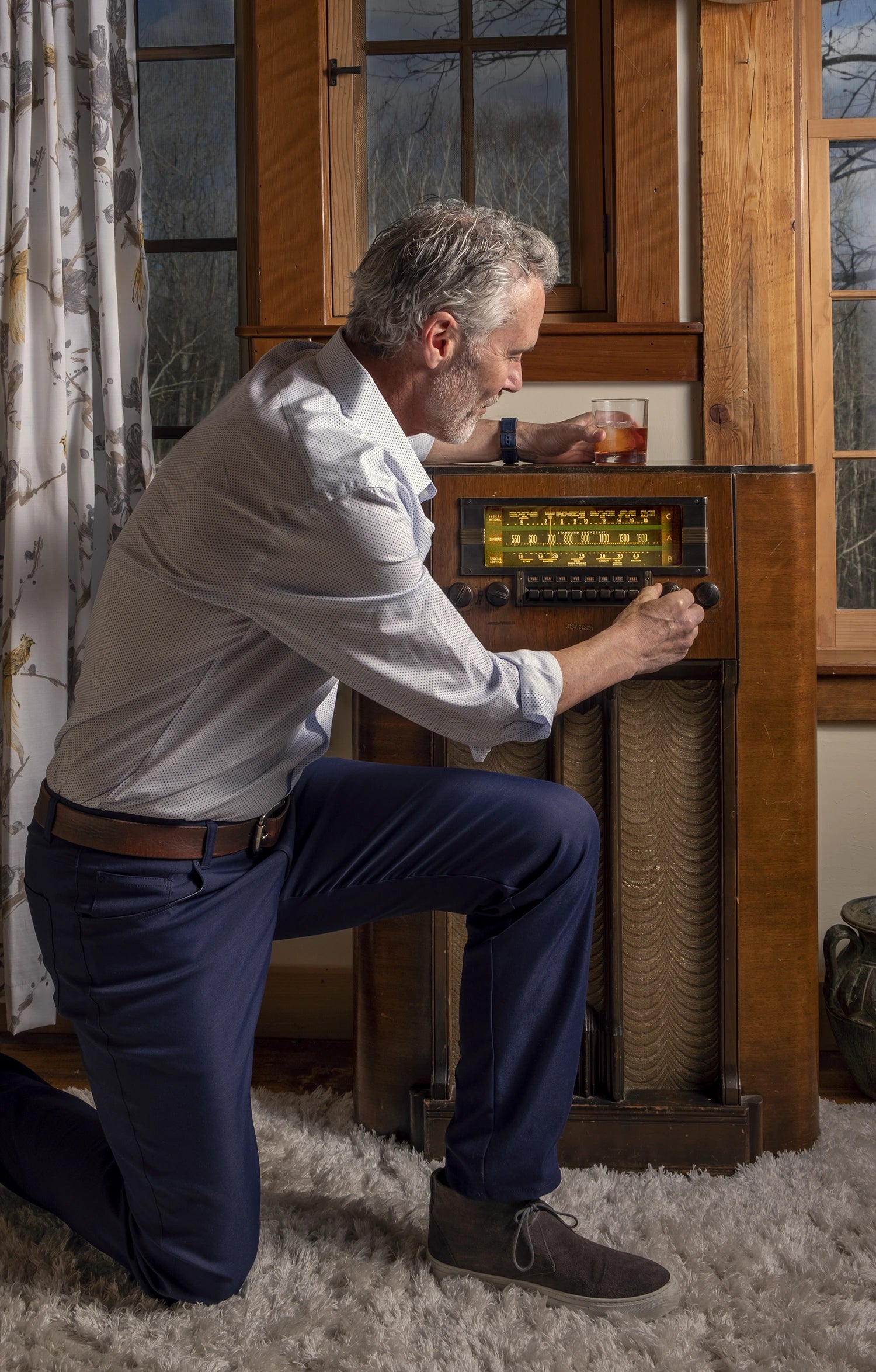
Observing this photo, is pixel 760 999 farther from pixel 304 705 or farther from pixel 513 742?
pixel 304 705

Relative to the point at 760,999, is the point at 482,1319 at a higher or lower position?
lower

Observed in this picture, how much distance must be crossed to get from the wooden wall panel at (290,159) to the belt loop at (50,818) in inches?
45.2

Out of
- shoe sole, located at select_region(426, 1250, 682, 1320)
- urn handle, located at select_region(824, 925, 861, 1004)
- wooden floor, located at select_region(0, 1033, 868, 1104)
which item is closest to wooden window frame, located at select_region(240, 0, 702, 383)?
urn handle, located at select_region(824, 925, 861, 1004)

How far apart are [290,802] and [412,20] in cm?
169

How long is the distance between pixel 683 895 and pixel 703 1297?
566mm

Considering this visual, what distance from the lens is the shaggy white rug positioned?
4.23 feet

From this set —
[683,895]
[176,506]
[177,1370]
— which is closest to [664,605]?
[683,895]

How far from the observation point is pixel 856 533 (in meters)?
2.27

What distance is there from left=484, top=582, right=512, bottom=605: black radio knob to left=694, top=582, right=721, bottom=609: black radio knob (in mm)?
279

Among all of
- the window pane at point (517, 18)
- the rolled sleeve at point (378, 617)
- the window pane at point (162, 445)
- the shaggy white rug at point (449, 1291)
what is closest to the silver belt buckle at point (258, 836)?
the rolled sleeve at point (378, 617)

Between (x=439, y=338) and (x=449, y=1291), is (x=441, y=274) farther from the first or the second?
(x=449, y=1291)

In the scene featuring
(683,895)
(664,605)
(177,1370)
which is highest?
(664,605)

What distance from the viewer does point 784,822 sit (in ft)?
5.55

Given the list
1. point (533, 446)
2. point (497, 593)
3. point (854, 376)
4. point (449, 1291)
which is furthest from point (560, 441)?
point (449, 1291)
